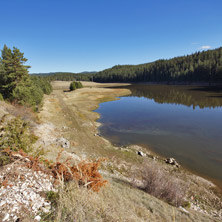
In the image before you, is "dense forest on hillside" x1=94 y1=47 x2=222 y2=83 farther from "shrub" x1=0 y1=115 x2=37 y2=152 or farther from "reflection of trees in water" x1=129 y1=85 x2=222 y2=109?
"shrub" x1=0 y1=115 x2=37 y2=152

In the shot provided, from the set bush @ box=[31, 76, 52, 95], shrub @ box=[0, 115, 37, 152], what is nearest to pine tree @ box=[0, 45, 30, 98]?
bush @ box=[31, 76, 52, 95]

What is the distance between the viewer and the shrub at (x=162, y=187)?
7254 millimetres

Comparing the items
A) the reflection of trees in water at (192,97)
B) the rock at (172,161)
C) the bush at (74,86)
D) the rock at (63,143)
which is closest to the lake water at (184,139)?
the rock at (172,161)

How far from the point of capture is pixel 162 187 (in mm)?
7566

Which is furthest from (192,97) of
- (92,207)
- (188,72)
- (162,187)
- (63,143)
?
(188,72)

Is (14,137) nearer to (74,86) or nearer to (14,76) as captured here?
(14,76)

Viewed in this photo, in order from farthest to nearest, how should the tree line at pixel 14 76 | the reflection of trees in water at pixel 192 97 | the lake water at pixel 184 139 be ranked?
1. the reflection of trees in water at pixel 192 97
2. the tree line at pixel 14 76
3. the lake water at pixel 184 139

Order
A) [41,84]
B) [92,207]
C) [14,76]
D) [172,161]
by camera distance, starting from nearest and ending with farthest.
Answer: [92,207] → [172,161] → [14,76] → [41,84]

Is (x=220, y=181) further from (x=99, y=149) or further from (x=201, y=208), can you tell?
(x=99, y=149)

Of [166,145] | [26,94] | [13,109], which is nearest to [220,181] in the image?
[166,145]

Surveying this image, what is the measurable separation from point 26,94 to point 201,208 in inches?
1103

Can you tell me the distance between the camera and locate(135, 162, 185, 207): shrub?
7254mm

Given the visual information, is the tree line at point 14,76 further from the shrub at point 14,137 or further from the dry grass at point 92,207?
the dry grass at point 92,207

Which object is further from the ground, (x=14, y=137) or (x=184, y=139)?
(x=14, y=137)
